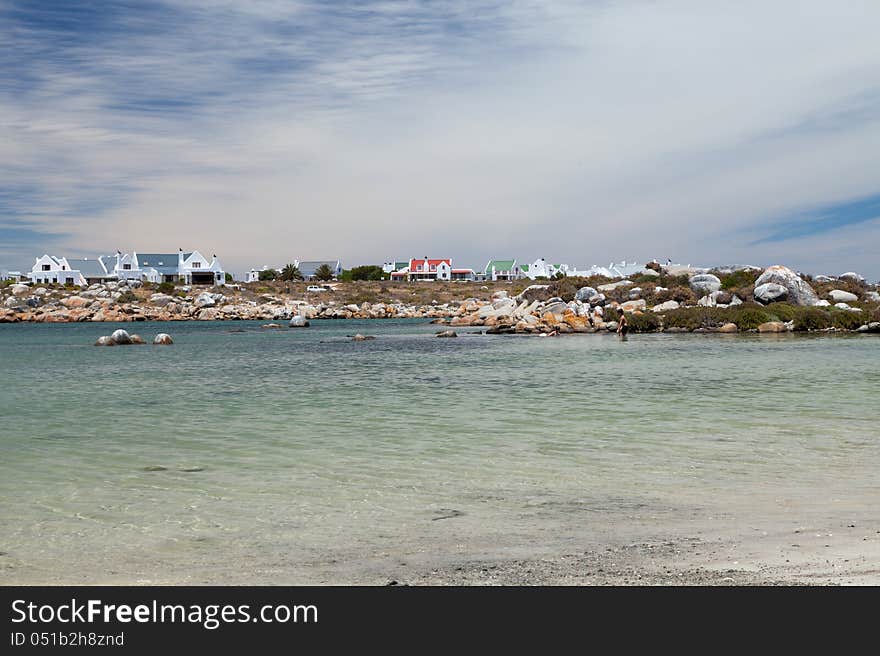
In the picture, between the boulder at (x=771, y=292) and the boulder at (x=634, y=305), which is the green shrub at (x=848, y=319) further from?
the boulder at (x=634, y=305)

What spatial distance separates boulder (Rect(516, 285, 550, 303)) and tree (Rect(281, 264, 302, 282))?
290 feet

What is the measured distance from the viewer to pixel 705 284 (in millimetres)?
67000

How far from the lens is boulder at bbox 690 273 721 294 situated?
2618 inches

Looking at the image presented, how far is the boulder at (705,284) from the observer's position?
66.5m

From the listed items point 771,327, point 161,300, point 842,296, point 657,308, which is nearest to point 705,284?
point 657,308

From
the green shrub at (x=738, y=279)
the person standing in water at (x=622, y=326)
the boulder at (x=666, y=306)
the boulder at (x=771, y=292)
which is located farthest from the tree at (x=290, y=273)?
the boulder at (x=771, y=292)

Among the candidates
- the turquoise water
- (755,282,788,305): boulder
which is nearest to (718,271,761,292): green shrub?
(755,282,788,305): boulder

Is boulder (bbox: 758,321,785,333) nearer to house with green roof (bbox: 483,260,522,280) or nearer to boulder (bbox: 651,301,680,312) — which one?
boulder (bbox: 651,301,680,312)

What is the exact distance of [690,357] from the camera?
34.4 meters

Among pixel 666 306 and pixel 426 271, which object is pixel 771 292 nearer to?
pixel 666 306

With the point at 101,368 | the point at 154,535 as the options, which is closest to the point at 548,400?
the point at 154,535

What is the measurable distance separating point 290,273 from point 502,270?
45.9m

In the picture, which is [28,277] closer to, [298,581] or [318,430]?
[318,430]
